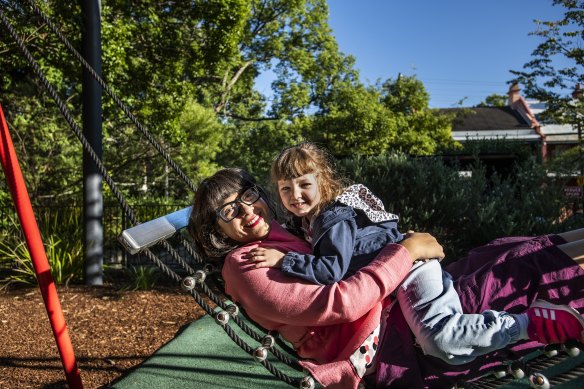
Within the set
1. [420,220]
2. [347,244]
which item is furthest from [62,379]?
[420,220]

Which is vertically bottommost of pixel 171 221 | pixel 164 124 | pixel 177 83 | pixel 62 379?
pixel 62 379

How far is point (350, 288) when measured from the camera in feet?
5.24

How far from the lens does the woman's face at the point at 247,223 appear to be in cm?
184

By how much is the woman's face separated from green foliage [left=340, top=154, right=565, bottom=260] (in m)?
3.77

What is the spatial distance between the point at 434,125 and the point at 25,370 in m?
19.0

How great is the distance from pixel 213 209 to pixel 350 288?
57 cm

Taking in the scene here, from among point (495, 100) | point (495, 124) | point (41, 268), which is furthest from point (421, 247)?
point (495, 100)

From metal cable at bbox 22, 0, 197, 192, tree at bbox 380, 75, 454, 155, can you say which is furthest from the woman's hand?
tree at bbox 380, 75, 454, 155

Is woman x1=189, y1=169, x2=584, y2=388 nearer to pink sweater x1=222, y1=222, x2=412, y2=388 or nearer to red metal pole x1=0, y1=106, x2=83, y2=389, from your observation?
pink sweater x1=222, y1=222, x2=412, y2=388

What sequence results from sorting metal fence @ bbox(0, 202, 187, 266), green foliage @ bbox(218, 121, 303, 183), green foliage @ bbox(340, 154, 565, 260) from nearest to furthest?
green foliage @ bbox(340, 154, 565, 260) → metal fence @ bbox(0, 202, 187, 266) → green foliage @ bbox(218, 121, 303, 183)

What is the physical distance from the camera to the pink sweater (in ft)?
5.24

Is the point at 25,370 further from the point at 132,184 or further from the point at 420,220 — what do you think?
the point at 132,184

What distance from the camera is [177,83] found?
940cm

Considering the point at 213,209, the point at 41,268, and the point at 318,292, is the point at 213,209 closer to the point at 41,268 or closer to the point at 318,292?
the point at 318,292
